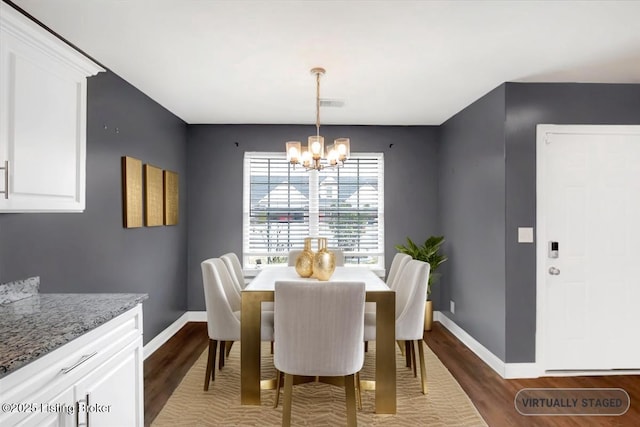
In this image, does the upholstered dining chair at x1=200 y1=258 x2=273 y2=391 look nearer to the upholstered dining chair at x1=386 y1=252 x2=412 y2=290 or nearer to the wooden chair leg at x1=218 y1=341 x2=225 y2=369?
the wooden chair leg at x1=218 y1=341 x2=225 y2=369

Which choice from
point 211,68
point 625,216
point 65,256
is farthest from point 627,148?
point 65,256

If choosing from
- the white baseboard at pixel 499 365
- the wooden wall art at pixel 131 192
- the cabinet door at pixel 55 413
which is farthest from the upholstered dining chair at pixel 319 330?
the wooden wall art at pixel 131 192

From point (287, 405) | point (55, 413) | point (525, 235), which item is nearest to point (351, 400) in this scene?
point (287, 405)

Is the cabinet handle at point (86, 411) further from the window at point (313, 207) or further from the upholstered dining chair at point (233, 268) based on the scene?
the window at point (313, 207)

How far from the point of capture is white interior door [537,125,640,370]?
3.21 meters

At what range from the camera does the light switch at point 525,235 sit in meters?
3.23

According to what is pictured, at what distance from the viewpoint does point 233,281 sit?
3.43 m

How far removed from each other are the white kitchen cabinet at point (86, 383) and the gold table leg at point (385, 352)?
4.89ft

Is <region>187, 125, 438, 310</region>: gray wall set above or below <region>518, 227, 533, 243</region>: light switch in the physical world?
above

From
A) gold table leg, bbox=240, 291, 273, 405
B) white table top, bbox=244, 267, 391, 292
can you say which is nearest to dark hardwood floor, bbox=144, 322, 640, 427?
gold table leg, bbox=240, 291, 273, 405

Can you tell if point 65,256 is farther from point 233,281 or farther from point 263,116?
point 263,116

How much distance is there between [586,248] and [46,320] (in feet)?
12.5

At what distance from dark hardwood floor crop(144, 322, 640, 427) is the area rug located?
10 centimetres

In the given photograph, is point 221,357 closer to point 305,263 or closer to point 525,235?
point 305,263
